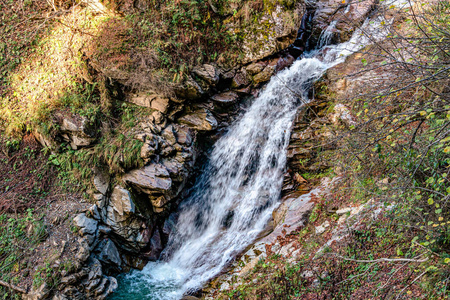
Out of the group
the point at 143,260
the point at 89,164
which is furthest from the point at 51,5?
the point at 143,260

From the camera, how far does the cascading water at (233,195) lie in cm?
714

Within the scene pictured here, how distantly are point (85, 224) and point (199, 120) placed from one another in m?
4.39

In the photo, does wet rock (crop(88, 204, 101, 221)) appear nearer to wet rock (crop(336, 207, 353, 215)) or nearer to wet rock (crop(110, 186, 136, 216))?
wet rock (crop(110, 186, 136, 216))

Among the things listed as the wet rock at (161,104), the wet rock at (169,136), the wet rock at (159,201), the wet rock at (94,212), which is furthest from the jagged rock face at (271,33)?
the wet rock at (94,212)

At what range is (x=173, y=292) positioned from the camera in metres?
6.82

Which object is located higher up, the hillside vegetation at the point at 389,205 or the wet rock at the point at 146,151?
the wet rock at the point at 146,151

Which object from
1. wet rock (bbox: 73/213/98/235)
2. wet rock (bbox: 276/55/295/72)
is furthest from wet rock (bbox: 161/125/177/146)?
wet rock (bbox: 276/55/295/72)

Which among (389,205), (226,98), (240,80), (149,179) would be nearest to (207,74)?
(226,98)

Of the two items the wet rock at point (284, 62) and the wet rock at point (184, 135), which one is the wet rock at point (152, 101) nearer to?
the wet rock at point (184, 135)

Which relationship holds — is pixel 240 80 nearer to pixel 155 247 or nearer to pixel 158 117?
pixel 158 117

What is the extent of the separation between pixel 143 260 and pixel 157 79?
5.42 meters

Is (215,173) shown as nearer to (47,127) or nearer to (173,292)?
(173,292)

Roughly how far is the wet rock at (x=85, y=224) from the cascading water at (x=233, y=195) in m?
1.64

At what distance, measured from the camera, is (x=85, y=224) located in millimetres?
6852
